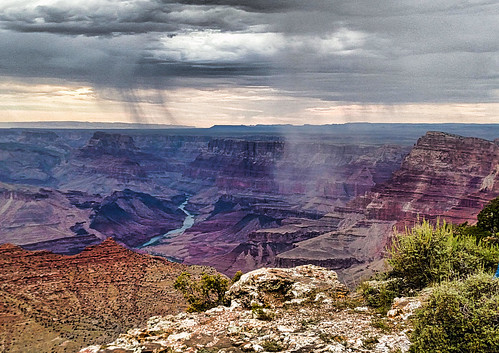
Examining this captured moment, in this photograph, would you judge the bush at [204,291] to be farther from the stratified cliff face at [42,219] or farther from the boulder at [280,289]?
the stratified cliff face at [42,219]

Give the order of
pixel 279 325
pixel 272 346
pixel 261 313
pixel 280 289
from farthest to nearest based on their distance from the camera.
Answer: pixel 280 289 → pixel 261 313 → pixel 279 325 → pixel 272 346

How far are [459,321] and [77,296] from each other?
33946 millimetres

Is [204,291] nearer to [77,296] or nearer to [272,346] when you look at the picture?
[272,346]

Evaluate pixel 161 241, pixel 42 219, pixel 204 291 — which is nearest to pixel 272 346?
pixel 204 291

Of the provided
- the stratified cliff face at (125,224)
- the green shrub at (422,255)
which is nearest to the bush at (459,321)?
the green shrub at (422,255)

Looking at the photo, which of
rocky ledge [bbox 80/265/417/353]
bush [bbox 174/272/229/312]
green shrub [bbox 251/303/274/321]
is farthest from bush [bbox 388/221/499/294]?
bush [bbox 174/272/229/312]

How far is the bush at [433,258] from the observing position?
14141 mm

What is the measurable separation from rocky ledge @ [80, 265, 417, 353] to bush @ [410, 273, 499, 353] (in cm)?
80

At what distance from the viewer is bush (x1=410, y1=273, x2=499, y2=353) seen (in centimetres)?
971

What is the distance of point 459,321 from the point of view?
→ 10.1 m

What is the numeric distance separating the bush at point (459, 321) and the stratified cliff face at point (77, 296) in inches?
958

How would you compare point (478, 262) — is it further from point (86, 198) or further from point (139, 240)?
point (86, 198)

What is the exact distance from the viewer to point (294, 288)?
16.5 meters

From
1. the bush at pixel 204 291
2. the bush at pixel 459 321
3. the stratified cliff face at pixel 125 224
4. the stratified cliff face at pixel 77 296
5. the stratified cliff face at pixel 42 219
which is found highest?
the bush at pixel 459 321
